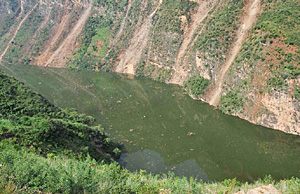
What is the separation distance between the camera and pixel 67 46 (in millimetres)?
88250

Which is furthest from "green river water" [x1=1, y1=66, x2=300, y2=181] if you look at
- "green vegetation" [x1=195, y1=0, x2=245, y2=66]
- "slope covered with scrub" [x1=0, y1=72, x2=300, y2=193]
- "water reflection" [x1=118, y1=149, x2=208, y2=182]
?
"green vegetation" [x1=195, y1=0, x2=245, y2=66]

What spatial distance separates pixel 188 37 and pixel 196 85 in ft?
53.4

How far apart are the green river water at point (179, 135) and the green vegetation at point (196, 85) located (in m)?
1.53

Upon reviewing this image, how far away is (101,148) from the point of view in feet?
95.7

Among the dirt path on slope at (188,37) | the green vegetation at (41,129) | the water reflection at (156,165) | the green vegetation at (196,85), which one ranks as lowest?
the water reflection at (156,165)

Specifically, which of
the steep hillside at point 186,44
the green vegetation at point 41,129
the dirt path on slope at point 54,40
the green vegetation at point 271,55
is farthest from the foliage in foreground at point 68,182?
the dirt path on slope at point 54,40

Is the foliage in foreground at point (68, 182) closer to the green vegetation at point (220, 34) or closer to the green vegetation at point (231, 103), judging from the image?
the green vegetation at point (231, 103)

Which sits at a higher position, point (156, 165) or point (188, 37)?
point (188, 37)

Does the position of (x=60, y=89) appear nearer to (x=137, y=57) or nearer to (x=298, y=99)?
(x=137, y=57)

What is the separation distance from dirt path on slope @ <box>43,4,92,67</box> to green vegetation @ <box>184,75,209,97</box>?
43.1 meters

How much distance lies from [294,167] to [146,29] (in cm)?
5236

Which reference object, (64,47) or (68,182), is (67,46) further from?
(68,182)

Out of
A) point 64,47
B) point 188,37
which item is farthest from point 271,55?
point 64,47

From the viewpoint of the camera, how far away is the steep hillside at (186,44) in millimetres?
40812
